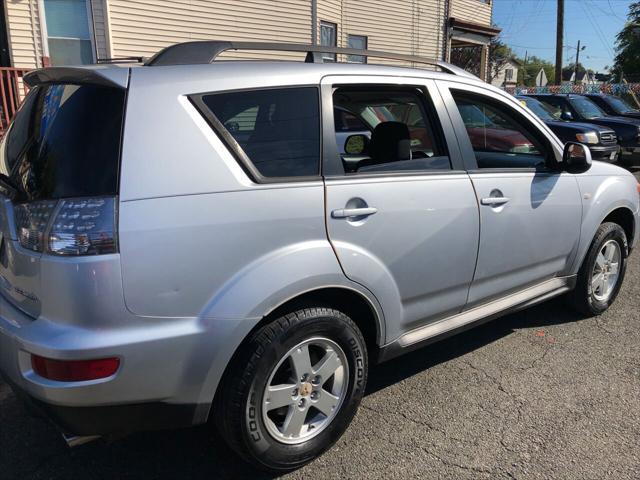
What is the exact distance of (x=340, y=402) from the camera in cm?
271

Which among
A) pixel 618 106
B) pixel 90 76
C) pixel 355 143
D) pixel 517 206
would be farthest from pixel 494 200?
pixel 618 106

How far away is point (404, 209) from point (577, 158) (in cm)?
162

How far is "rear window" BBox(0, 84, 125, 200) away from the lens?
2039mm

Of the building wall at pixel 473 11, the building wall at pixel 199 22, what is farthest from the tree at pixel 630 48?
the building wall at pixel 199 22

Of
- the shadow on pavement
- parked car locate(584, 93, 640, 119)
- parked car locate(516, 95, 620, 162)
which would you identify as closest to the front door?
the shadow on pavement

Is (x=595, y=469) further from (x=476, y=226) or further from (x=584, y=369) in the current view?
(x=476, y=226)

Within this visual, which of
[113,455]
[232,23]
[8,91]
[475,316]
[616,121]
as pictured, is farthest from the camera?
[616,121]

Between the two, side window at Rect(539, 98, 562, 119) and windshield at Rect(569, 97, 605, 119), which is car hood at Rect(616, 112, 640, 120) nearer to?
windshield at Rect(569, 97, 605, 119)

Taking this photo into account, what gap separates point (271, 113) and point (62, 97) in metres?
0.87

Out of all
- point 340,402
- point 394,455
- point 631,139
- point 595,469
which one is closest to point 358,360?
point 340,402

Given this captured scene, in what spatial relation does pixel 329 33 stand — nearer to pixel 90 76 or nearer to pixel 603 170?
pixel 603 170

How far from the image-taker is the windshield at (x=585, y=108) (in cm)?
1275

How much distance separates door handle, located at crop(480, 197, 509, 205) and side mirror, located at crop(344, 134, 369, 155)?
5.66 ft

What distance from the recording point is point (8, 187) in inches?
94.1
